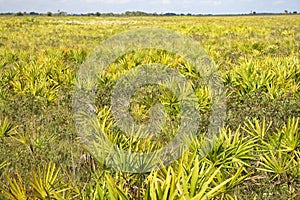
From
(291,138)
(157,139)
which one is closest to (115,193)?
(291,138)

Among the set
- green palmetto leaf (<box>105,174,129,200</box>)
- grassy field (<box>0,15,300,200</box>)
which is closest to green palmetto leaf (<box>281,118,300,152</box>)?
grassy field (<box>0,15,300,200</box>)

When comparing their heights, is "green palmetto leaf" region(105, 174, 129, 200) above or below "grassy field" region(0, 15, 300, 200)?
above

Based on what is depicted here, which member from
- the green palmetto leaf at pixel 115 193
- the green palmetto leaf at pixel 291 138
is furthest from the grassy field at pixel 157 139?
the green palmetto leaf at pixel 115 193

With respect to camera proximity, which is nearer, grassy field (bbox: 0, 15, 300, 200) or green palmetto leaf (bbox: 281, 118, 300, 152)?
grassy field (bbox: 0, 15, 300, 200)

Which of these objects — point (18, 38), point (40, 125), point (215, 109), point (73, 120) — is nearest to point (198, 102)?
point (215, 109)

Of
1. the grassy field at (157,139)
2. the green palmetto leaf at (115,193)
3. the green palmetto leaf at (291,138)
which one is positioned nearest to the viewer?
the green palmetto leaf at (115,193)

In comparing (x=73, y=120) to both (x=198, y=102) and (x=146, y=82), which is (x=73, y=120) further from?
(x=146, y=82)

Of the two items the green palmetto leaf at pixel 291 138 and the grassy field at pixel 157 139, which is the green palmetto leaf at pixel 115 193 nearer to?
the grassy field at pixel 157 139

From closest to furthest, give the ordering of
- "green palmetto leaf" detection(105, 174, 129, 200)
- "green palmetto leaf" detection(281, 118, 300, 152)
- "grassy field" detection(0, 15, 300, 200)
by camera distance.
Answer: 1. "green palmetto leaf" detection(105, 174, 129, 200)
2. "grassy field" detection(0, 15, 300, 200)
3. "green palmetto leaf" detection(281, 118, 300, 152)

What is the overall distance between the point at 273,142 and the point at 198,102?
220 cm

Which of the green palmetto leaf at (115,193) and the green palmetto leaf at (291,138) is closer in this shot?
the green palmetto leaf at (115,193)

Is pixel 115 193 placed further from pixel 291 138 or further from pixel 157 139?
pixel 157 139

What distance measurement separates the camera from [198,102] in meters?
5.34

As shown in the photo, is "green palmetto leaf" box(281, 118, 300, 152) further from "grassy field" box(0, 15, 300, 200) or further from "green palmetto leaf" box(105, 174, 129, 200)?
"green palmetto leaf" box(105, 174, 129, 200)
